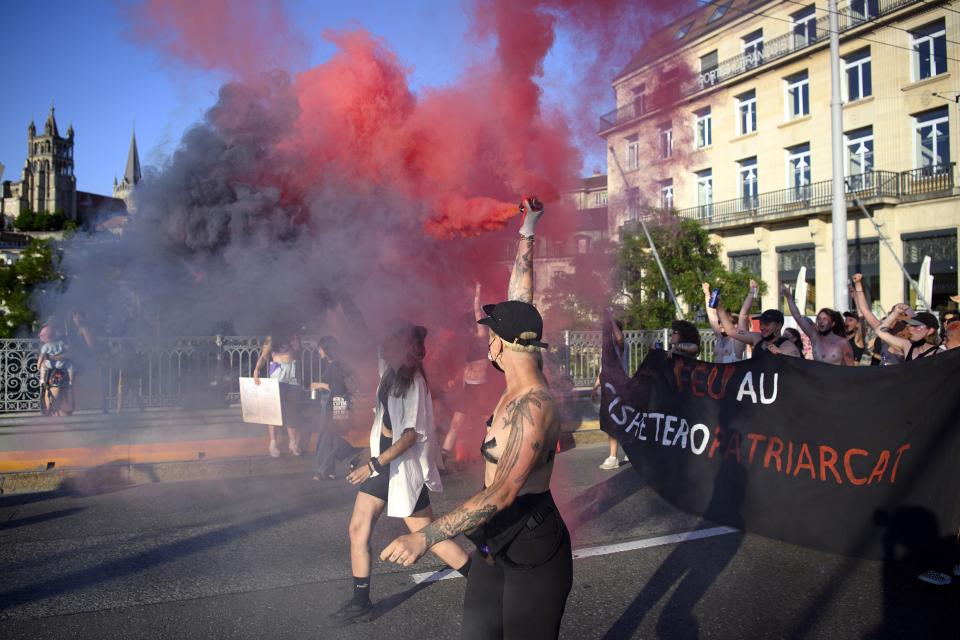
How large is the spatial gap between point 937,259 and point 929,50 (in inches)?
245

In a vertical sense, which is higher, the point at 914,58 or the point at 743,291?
the point at 914,58

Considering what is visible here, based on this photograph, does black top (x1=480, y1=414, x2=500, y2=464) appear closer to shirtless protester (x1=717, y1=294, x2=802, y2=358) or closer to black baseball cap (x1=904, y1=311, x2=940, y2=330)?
black baseball cap (x1=904, y1=311, x2=940, y2=330)

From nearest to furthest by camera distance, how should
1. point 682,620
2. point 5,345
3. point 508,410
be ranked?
point 508,410, point 682,620, point 5,345

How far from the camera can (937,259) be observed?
866 inches

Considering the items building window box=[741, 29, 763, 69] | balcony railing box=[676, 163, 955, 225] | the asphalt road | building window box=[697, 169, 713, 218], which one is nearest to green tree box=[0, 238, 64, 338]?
the asphalt road

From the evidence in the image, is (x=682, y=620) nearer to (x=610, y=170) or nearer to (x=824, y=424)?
(x=824, y=424)

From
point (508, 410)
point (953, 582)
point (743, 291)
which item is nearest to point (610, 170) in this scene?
point (953, 582)

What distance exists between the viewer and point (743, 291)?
21922 mm

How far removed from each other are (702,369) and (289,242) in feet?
14.5

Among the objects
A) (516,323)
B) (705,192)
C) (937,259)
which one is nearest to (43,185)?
(705,192)

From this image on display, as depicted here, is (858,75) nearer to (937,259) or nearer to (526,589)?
(937,259)

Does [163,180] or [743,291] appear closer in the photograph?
[163,180]

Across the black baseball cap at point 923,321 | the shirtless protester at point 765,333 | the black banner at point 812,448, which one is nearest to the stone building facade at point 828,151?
the shirtless protester at point 765,333

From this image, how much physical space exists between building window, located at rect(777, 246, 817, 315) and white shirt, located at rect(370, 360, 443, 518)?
23.9 meters
